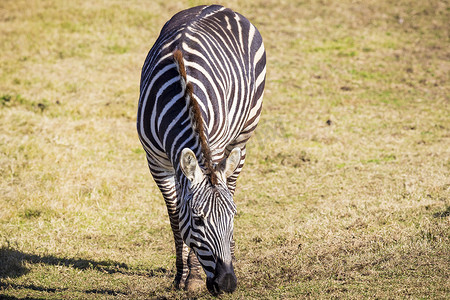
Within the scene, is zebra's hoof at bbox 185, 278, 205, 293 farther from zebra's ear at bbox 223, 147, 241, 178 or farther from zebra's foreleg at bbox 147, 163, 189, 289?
zebra's ear at bbox 223, 147, 241, 178

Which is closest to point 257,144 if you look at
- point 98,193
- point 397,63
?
point 98,193

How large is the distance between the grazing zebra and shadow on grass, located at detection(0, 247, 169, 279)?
762 mm

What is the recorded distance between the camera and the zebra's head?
4.12 metres

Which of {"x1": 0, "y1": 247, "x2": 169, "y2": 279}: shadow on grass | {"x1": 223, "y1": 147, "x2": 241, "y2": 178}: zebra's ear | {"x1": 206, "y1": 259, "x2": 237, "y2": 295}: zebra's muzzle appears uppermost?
{"x1": 223, "y1": 147, "x2": 241, "y2": 178}: zebra's ear

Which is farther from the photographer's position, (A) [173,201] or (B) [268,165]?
(B) [268,165]

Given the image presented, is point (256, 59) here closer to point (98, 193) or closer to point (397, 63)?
point (98, 193)

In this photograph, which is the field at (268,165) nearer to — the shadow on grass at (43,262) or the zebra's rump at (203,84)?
the shadow on grass at (43,262)

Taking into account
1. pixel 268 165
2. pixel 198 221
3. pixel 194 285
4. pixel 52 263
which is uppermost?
pixel 198 221

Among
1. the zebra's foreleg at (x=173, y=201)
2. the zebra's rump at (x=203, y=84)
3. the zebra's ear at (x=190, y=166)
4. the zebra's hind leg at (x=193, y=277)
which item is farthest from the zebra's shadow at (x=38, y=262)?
the zebra's ear at (x=190, y=166)

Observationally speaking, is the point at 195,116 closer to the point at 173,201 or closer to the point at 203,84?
the point at 203,84

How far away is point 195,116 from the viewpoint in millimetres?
4633

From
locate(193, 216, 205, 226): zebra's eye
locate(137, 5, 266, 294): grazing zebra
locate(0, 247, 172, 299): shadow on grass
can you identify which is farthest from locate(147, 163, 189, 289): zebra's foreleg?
Answer: locate(193, 216, 205, 226): zebra's eye

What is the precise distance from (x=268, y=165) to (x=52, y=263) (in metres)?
4.73

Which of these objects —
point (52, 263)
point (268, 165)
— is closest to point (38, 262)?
point (52, 263)
